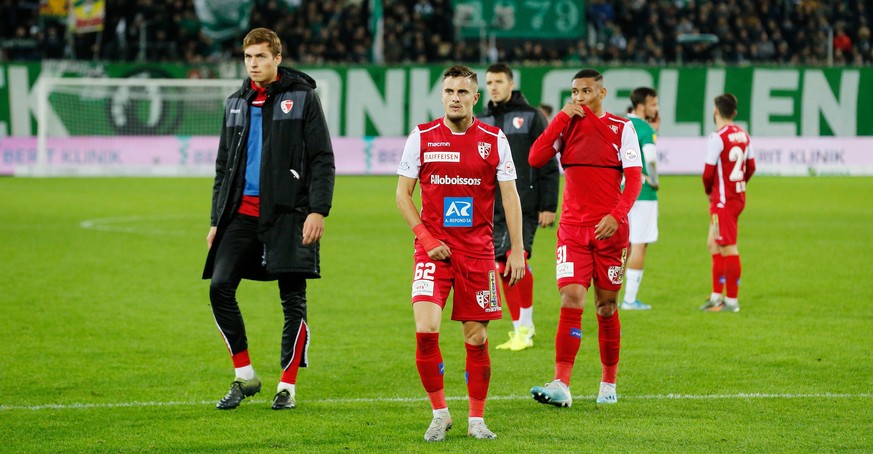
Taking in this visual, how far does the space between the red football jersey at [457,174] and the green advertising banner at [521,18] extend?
29.8 meters

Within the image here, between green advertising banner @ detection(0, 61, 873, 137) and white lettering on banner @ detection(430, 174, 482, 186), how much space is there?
2702cm

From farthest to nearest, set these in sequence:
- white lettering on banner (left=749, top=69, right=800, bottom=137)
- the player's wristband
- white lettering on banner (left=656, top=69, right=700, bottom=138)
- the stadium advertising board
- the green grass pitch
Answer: white lettering on banner (left=749, top=69, right=800, bottom=137) < white lettering on banner (left=656, top=69, right=700, bottom=138) < the stadium advertising board < the green grass pitch < the player's wristband

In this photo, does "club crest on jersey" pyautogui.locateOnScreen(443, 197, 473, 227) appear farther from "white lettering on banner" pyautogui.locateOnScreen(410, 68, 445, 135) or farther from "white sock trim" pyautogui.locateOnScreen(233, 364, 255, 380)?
"white lettering on banner" pyautogui.locateOnScreen(410, 68, 445, 135)

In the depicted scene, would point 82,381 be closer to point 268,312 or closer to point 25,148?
point 268,312

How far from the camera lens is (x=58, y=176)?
30.5 m

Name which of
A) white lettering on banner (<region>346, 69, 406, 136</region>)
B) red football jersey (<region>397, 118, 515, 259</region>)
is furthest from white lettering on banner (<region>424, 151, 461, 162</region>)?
white lettering on banner (<region>346, 69, 406, 136</region>)


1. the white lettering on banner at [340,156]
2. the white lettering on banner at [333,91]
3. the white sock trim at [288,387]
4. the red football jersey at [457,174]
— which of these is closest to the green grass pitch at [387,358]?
the white sock trim at [288,387]

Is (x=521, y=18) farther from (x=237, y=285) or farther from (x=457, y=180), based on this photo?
(x=457, y=180)

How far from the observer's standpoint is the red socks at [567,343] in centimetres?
714

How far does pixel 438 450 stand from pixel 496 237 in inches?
135

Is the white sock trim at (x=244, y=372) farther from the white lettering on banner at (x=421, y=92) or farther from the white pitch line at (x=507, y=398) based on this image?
the white lettering on banner at (x=421, y=92)

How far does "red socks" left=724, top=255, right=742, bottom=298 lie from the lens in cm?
1148

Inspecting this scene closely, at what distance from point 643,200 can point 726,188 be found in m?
0.82

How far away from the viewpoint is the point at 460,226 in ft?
20.7
